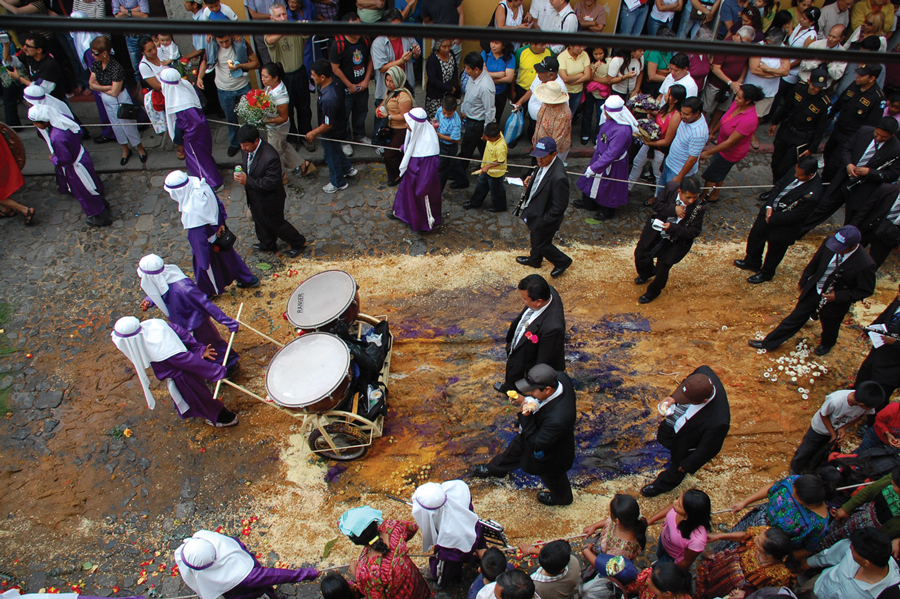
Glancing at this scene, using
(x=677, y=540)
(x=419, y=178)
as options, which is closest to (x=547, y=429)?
(x=677, y=540)

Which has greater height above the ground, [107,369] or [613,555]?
[613,555]

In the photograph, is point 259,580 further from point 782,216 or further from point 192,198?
point 782,216

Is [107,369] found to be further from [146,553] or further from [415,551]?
[415,551]

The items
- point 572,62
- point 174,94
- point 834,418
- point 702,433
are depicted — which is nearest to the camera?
point 702,433

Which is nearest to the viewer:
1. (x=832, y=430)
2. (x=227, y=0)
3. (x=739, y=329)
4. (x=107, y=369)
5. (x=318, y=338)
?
(x=832, y=430)

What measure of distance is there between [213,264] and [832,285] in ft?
22.7

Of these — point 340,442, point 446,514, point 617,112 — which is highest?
point 617,112

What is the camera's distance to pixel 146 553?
5.17 metres

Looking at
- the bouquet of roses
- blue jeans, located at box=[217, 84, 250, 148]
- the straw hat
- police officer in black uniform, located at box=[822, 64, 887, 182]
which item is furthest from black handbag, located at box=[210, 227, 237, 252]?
police officer in black uniform, located at box=[822, 64, 887, 182]

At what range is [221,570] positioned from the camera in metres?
4.03

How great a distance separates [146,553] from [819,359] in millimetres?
7340

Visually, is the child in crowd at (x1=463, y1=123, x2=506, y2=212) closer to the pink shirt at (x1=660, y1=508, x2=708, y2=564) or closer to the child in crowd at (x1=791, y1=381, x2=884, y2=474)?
the child in crowd at (x1=791, y1=381, x2=884, y2=474)

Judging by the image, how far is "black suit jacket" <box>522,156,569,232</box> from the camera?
693cm

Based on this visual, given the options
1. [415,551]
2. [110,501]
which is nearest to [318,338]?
[415,551]
